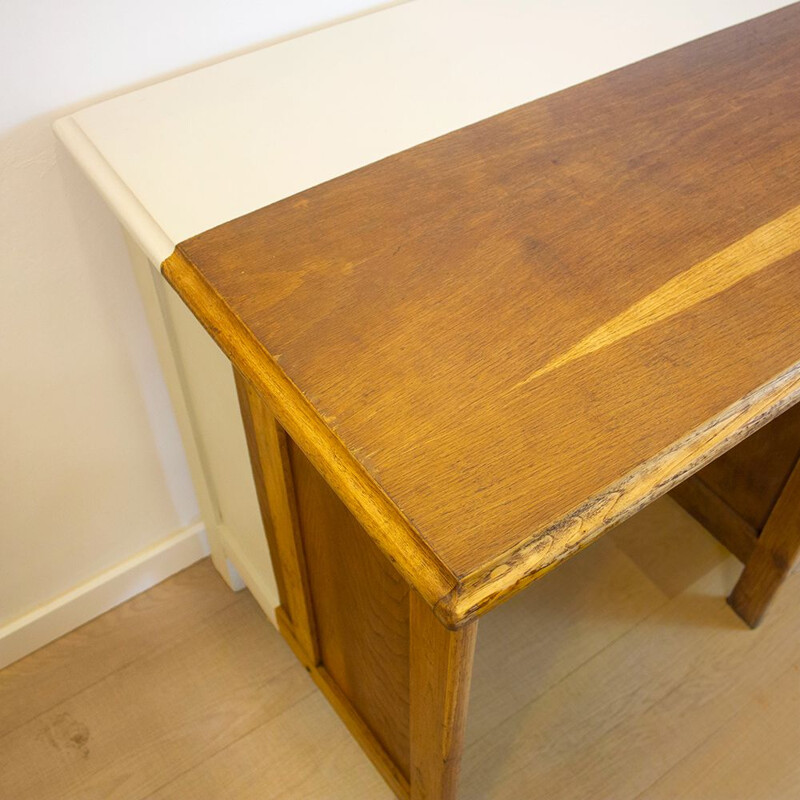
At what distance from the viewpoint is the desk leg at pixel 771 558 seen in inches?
44.2

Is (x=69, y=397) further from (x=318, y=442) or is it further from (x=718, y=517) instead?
(x=718, y=517)

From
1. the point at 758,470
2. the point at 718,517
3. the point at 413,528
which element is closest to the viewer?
the point at 413,528

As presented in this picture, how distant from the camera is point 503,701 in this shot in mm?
1208

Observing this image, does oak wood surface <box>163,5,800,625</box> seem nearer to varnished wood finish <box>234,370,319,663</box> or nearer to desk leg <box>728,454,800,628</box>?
varnished wood finish <box>234,370,319,663</box>

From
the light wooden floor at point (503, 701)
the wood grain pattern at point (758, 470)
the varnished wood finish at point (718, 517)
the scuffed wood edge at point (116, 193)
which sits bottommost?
the light wooden floor at point (503, 701)

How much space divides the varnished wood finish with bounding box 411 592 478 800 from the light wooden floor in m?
0.33

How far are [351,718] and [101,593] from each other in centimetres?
45

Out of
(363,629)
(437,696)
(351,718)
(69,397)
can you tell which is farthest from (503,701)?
(69,397)

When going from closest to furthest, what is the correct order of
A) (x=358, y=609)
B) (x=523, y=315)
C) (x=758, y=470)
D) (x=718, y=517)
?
(x=523, y=315), (x=358, y=609), (x=758, y=470), (x=718, y=517)

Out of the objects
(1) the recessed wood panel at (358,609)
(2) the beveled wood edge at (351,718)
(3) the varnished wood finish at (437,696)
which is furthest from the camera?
(2) the beveled wood edge at (351,718)

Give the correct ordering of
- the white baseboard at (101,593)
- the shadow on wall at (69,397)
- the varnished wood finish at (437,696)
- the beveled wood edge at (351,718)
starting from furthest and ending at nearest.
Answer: the white baseboard at (101,593), the beveled wood edge at (351,718), the shadow on wall at (69,397), the varnished wood finish at (437,696)

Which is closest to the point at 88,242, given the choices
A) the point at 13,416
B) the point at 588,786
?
the point at 13,416

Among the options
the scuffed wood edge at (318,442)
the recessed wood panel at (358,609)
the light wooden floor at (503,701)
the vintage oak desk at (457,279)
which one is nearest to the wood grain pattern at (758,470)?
the light wooden floor at (503,701)

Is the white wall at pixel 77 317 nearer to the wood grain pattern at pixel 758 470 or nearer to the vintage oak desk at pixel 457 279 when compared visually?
the vintage oak desk at pixel 457 279
